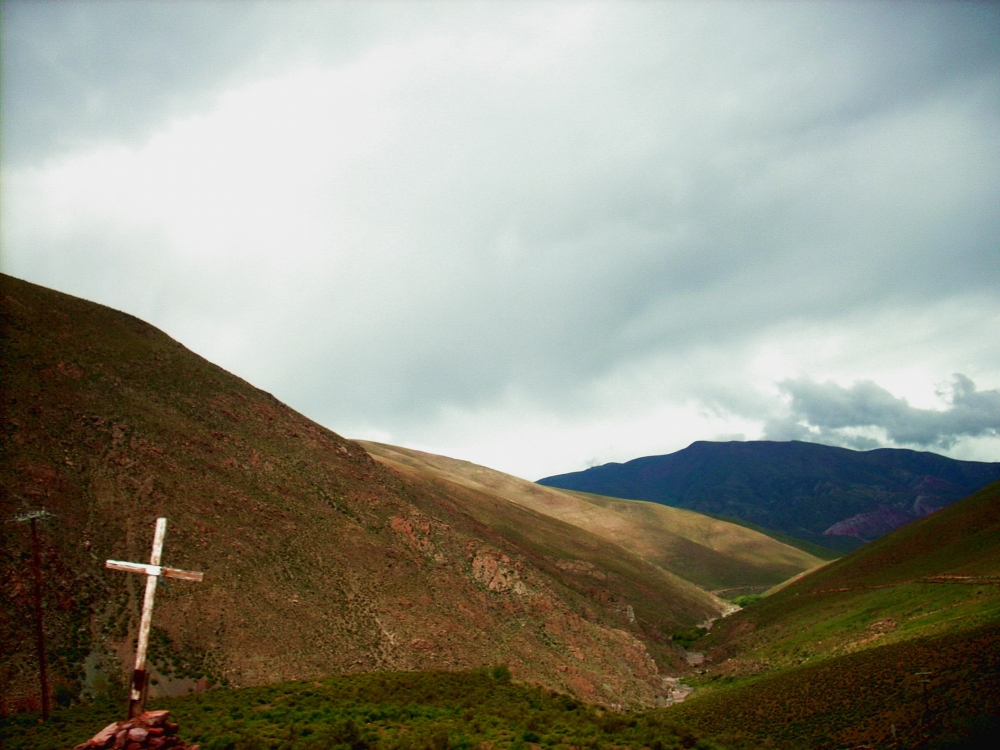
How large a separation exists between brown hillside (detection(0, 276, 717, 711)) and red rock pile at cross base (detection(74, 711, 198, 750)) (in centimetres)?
2310

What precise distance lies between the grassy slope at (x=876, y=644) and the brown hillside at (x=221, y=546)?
14.8 meters

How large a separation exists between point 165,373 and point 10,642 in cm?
3795

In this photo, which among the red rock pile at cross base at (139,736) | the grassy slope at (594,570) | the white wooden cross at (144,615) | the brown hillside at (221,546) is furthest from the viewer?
the grassy slope at (594,570)

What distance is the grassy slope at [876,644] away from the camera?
3625 centimetres

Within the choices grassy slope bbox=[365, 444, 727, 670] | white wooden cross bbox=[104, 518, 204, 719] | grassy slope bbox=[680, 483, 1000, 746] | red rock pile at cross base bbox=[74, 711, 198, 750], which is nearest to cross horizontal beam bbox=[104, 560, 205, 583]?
white wooden cross bbox=[104, 518, 204, 719]

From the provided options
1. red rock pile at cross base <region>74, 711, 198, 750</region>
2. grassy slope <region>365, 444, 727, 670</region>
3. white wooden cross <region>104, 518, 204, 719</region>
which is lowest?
grassy slope <region>365, 444, 727, 670</region>

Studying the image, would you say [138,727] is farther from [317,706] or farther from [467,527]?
[467,527]

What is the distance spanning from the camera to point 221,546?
47125 mm

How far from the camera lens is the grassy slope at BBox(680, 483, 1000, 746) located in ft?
119

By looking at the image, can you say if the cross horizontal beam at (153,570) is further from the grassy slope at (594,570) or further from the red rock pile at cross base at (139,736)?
the grassy slope at (594,570)

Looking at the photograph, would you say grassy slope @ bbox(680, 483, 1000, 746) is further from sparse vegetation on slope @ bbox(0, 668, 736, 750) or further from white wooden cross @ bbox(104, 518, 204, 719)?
white wooden cross @ bbox(104, 518, 204, 719)

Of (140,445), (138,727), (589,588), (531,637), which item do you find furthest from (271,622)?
(589,588)

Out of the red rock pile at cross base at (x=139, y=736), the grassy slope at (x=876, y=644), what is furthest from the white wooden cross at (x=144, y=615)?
the grassy slope at (x=876, y=644)

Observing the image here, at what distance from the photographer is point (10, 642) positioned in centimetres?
3175
